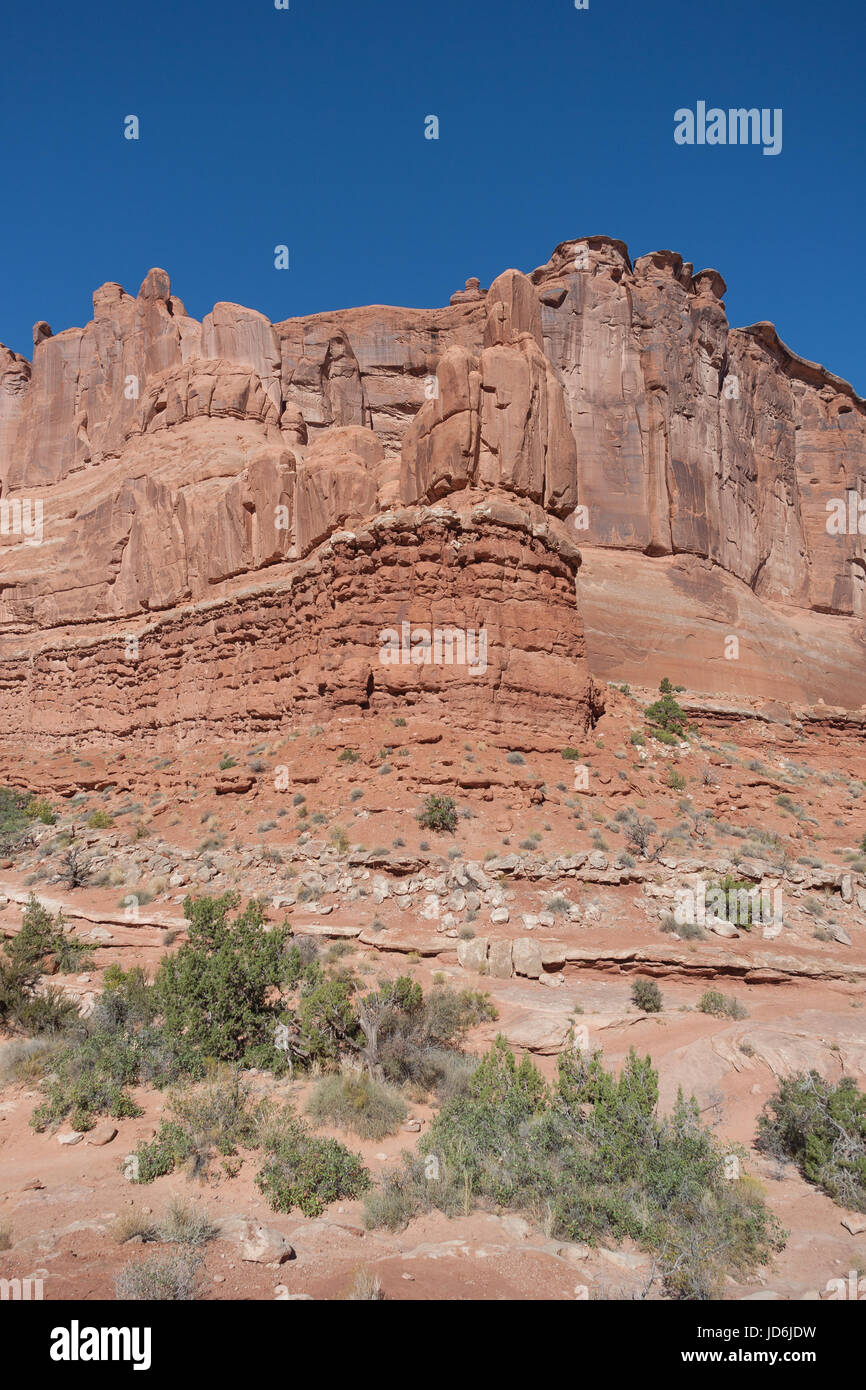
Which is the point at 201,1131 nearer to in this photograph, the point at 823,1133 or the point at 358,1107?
the point at 358,1107

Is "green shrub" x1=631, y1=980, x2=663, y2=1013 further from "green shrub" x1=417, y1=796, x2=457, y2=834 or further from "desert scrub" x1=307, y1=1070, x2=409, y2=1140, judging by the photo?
"green shrub" x1=417, y1=796, x2=457, y2=834

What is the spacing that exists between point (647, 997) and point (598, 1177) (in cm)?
423

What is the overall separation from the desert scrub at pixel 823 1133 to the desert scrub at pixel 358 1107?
10.8 feet

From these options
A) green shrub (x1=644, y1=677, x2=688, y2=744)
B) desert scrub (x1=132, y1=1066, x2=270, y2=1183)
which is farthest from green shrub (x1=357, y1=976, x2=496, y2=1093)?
green shrub (x1=644, y1=677, x2=688, y2=744)

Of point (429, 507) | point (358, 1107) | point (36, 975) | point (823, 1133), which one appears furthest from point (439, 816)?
point (823, 1133)

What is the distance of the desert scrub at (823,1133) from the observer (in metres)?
5.47

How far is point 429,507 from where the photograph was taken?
18.1 m

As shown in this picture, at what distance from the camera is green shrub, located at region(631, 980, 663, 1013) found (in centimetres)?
920

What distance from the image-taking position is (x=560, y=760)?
1658 cm

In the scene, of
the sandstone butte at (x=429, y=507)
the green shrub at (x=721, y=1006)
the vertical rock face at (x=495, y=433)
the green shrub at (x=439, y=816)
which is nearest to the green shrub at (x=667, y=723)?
the sandstone butte at (x=429, y=507)

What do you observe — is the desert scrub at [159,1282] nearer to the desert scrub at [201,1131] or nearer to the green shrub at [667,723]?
the desert scrub at [201,1131]

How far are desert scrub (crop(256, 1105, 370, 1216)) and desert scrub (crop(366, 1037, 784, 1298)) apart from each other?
260 millimetres
